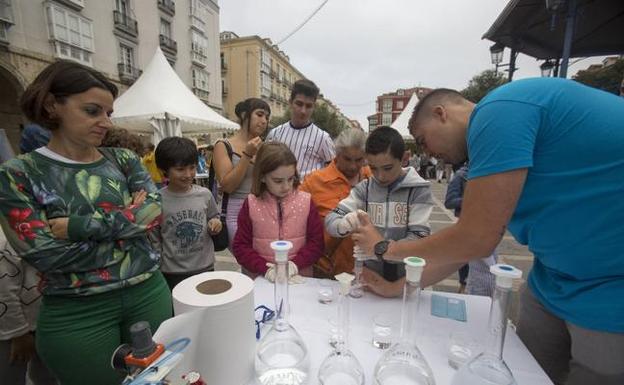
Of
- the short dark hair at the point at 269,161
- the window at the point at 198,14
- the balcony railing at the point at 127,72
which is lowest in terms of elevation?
the short dark hair at the point at 269,161

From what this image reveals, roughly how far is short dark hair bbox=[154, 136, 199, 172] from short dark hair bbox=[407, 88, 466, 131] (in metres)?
1.56

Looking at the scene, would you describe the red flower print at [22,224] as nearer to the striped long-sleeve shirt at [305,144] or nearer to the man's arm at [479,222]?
the man's arm at [479,222]

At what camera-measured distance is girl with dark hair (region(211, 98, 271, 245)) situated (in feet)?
7.51

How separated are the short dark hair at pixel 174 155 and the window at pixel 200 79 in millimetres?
22313

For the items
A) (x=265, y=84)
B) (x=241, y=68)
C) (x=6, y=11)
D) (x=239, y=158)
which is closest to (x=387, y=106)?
(x=265, y=84)

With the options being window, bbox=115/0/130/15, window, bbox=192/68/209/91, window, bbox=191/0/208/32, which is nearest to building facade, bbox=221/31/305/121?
window, bbox=192/68/209/91

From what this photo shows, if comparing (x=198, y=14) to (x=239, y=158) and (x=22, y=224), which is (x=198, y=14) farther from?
(x=22, y=224)

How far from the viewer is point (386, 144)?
5.51 ft

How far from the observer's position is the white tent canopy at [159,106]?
631cm

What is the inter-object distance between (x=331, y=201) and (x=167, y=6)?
2210 centimetres

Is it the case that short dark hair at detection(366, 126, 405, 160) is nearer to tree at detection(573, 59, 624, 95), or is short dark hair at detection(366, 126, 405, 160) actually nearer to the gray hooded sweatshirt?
the gray hooded sweatshirt

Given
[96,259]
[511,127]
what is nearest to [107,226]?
[96,259]

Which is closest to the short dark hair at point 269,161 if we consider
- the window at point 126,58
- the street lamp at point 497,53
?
the street lamp at point 497,53

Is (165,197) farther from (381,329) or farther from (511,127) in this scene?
(511,127)
